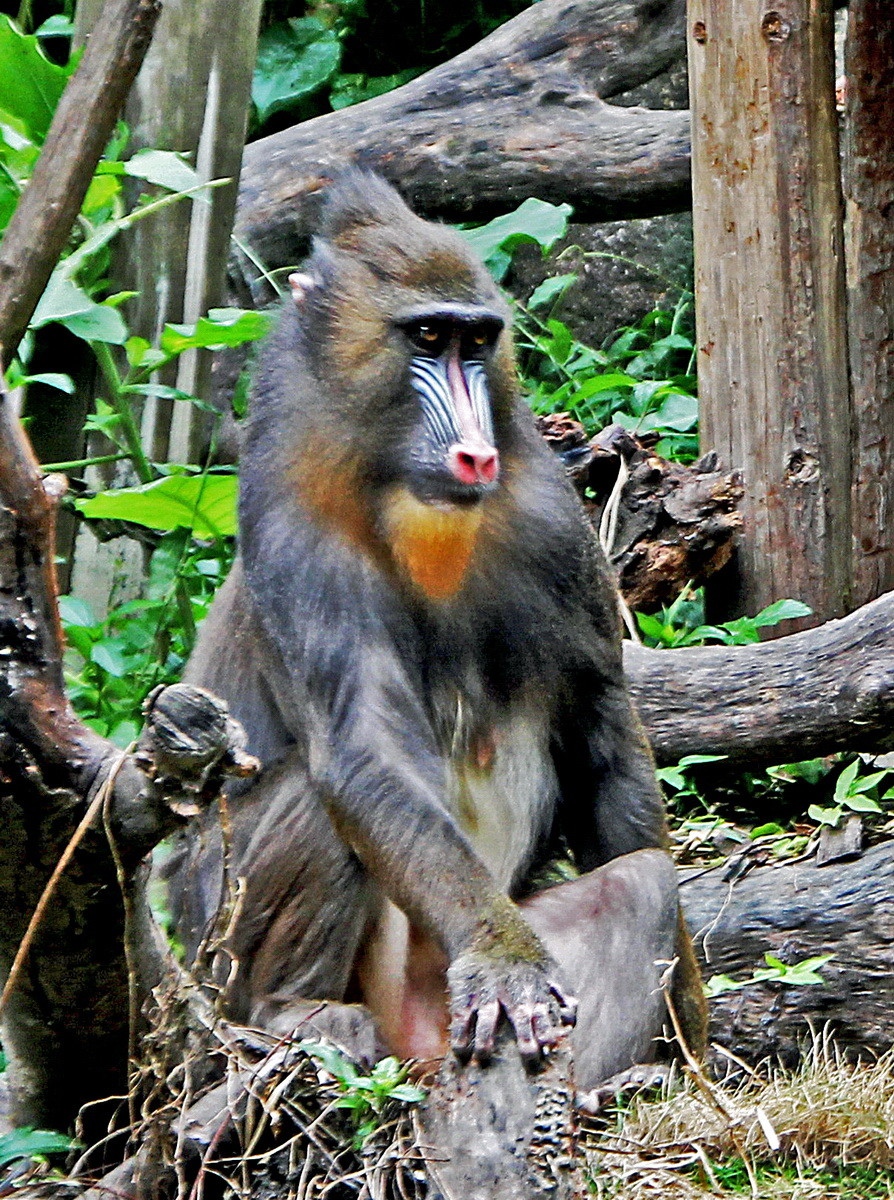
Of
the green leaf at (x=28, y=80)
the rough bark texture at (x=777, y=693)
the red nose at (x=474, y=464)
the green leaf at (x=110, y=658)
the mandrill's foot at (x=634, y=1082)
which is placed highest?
the green leaf at (x=28, y=80)

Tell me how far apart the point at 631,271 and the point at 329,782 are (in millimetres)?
6125

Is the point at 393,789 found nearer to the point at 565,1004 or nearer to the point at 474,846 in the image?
the point at 474,846

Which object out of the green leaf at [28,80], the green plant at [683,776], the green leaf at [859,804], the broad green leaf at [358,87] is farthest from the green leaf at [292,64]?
the green leaf at [859,804]

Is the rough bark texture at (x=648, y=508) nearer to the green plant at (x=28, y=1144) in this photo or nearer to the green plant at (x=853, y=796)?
the green plant at (x=853, y=796)

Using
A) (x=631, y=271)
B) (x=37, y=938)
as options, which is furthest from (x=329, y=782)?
(x=631, y=271)

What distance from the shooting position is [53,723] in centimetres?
245

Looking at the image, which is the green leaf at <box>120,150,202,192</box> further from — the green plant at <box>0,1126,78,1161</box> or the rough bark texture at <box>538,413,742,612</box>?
the green plant at <box>0,1126,78,1161</box>

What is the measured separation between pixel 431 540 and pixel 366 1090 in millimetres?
1068

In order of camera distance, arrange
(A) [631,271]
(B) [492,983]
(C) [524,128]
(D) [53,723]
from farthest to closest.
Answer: (A) [631,271]
(C) [524,128]
(B) [492,983]
(D) [53,723]

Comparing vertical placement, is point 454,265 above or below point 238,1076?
above

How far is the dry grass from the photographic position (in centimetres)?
315

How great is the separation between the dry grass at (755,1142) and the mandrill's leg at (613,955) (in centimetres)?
12

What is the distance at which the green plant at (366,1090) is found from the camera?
2889 mm

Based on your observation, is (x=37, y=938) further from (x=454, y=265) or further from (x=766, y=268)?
(x=766, y=268)
